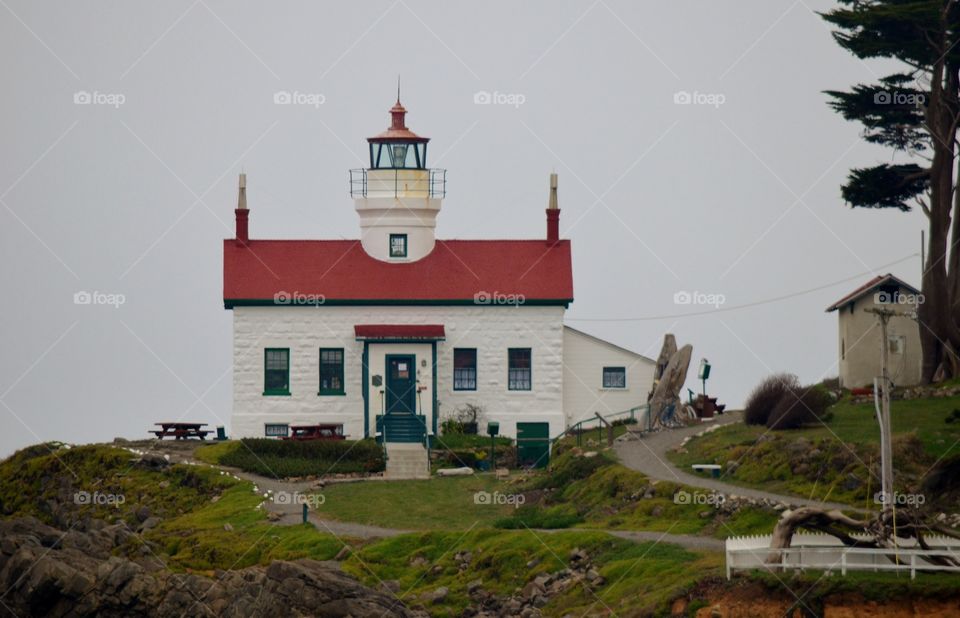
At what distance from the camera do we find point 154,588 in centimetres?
4375

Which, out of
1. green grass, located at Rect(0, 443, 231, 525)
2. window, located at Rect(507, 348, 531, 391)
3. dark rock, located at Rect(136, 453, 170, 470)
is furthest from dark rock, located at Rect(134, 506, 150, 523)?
window, located at Rect(507, 348, 531, 391)

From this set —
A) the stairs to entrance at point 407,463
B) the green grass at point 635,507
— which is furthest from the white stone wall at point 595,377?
the green grass at point 635,507

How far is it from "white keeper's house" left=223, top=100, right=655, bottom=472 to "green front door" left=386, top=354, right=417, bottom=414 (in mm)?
34

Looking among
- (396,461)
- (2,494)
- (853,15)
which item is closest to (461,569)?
(396,461)

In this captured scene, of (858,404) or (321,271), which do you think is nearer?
(858,404)

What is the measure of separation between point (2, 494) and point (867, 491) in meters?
22.0

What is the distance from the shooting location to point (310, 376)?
61375mm

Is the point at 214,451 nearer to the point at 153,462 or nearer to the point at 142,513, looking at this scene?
the point at 153,462

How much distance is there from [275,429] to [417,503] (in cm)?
1030

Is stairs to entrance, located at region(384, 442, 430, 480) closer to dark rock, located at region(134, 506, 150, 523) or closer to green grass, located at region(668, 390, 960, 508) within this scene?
dark rock, located at region(134, 506, 150, 523)

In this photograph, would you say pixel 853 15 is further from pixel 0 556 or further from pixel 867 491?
pixel 0 556

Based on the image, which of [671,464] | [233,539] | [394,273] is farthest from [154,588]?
[394,273]

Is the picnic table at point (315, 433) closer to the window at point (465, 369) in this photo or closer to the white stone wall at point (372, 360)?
the white stone wall at point (372, 360)

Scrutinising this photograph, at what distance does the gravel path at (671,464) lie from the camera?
4497 centimetres
